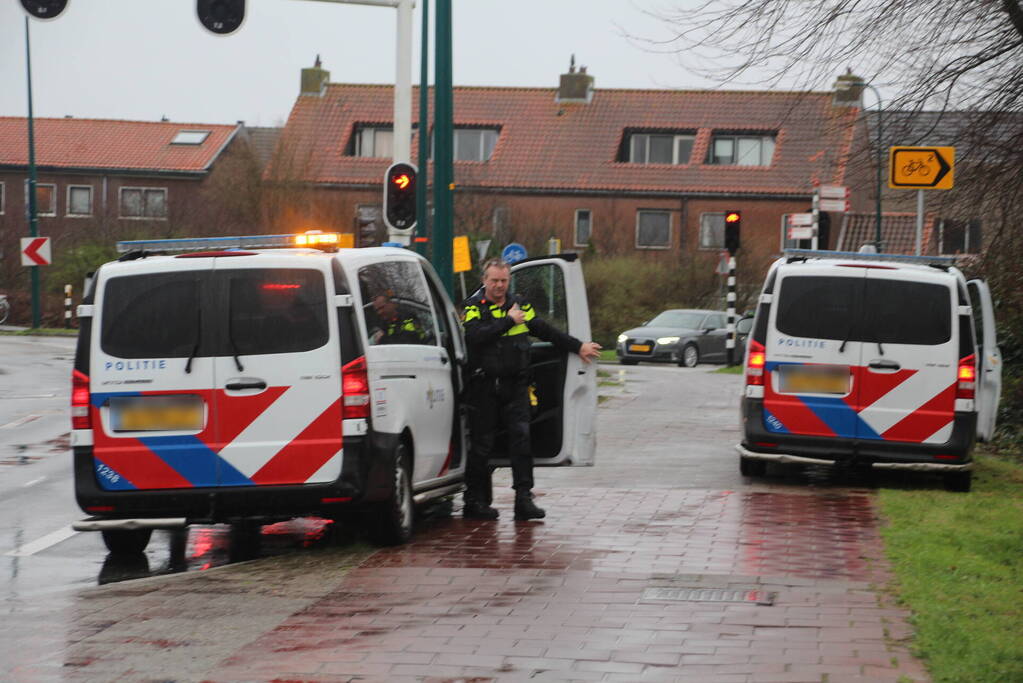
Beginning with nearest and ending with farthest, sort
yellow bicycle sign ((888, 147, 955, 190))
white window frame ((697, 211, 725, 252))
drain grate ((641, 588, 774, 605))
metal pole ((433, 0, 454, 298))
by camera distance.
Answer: drain grate ((641, 588, 774, 605)) → yellow bicycle sign ((888, 147, 955, 190)) → metal pole ((433, 0, 454, 298)) → white window frame ((697, 211, 725, 252))

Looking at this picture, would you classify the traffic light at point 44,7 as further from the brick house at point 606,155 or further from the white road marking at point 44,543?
the brick house at point 606,155

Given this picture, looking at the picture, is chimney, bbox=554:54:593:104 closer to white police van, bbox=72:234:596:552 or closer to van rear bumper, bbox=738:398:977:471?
van rear bumper, bbox=738:398:977:471

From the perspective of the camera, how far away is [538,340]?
11.4m

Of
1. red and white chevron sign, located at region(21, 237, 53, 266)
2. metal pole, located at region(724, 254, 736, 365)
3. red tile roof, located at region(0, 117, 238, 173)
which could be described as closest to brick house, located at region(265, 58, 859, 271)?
red tile roof, located at region(0, 117, 238, 173)

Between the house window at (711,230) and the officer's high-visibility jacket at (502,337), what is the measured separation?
45711 mm

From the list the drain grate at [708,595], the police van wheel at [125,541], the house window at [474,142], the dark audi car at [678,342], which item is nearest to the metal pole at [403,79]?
the police van wheel at [125,541]

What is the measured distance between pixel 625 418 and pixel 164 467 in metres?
11.8

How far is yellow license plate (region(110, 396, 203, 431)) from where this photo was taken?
9.17 m

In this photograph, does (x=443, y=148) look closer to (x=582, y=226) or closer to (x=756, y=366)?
(x=756, y=366)

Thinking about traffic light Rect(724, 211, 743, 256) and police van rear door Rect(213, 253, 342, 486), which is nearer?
police van rear door Rect(213, 253, 342, 486)

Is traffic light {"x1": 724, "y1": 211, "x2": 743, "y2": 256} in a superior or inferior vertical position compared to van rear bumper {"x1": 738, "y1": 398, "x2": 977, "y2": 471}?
superior

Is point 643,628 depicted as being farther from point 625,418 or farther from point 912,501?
point 625,418

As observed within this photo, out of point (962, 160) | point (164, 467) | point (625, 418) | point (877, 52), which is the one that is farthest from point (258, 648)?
point (625, 418)

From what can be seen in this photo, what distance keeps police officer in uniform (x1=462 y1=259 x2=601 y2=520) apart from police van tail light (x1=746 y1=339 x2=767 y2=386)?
255cm
